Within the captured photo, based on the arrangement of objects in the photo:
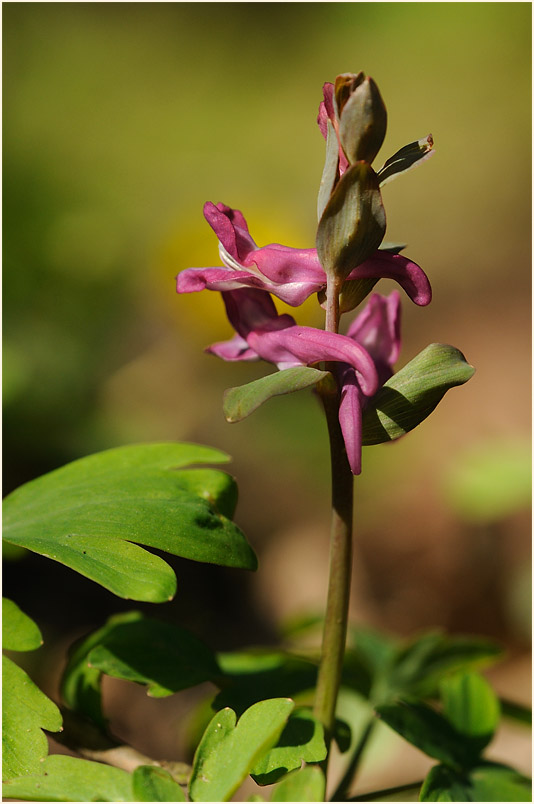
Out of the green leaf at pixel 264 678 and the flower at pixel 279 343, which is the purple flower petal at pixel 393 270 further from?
the green leaf at pixel 264 678

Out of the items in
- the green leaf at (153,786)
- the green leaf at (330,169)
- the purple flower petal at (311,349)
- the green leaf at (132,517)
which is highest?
the green leaf at (330,169)

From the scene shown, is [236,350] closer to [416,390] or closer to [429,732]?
[416,390]

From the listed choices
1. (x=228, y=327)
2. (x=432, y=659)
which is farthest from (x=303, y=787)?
(x=228, y=327)

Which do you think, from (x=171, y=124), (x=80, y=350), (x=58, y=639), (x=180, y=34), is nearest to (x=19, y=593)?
(x=58, y=639)

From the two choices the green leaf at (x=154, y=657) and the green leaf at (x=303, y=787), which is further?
the green leaf at (x=154, y=657)

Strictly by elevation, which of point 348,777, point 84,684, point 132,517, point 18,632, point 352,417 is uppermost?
point 352,417

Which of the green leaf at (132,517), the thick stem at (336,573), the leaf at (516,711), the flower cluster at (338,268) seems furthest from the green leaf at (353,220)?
the leaf at (516,711)
